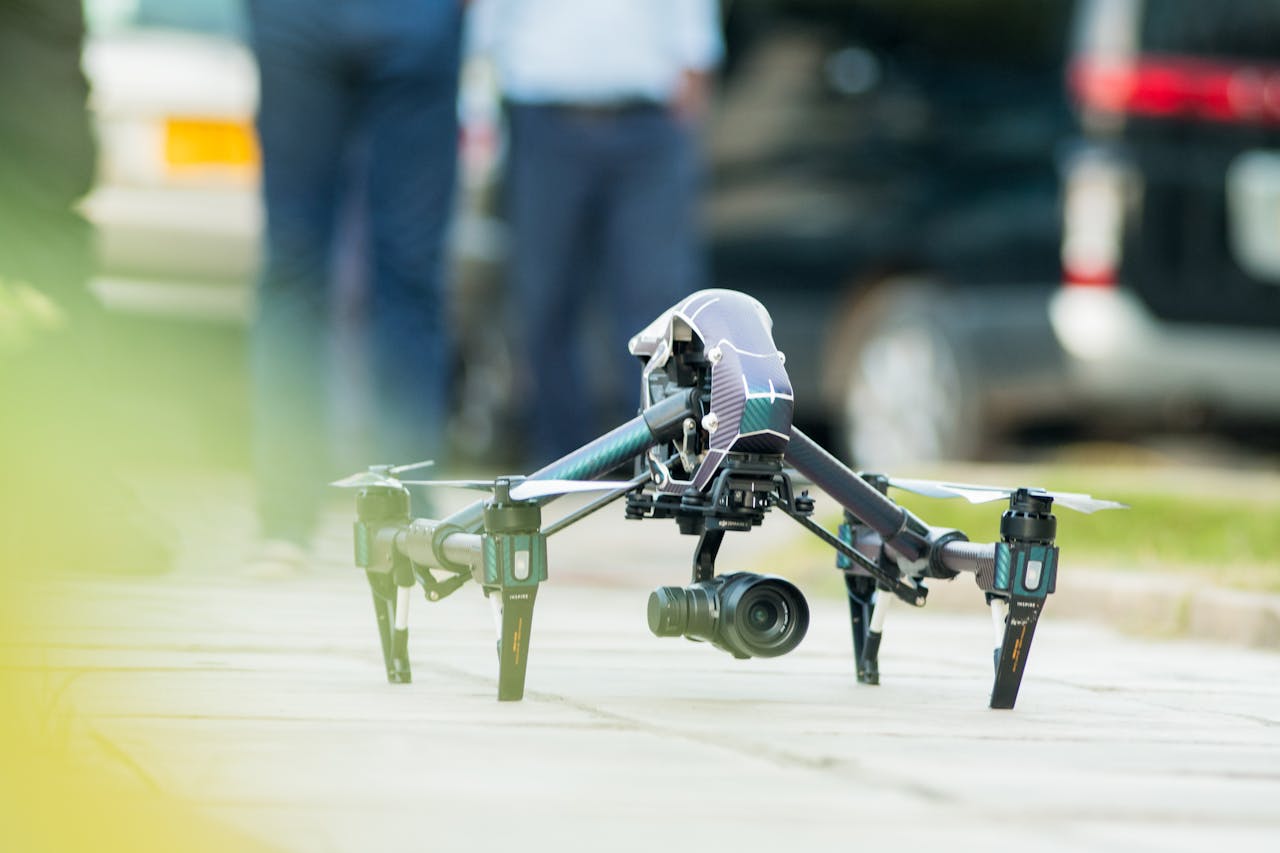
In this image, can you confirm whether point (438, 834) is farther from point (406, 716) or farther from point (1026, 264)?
point (1026, 264)

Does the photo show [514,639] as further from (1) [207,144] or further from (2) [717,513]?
(1) [207,144]

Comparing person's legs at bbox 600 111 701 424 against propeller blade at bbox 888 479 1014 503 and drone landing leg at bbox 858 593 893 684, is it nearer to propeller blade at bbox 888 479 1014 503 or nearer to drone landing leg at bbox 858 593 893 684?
drone landing leg at bbox 858 593 893 684

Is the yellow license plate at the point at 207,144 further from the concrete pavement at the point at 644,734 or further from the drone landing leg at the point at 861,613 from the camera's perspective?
the drone landing leg at the point at 861,613

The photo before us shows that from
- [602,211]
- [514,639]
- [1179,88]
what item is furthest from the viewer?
[1179,88]

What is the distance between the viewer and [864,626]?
381cm

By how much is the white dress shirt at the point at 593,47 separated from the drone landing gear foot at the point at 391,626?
3.56 m

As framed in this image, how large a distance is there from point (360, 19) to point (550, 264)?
1.87 metres

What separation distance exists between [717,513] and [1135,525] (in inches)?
140

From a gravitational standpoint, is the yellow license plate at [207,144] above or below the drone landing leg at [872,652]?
above

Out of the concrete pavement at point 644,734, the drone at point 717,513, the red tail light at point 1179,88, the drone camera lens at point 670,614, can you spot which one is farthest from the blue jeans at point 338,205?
the red tail light at point 1179,88

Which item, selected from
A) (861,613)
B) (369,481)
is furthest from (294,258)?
(861,613)

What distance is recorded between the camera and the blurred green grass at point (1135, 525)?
604 centimetres

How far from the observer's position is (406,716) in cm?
321

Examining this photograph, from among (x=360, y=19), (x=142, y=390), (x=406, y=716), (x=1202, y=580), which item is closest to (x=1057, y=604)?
(x=1202, y=580)
